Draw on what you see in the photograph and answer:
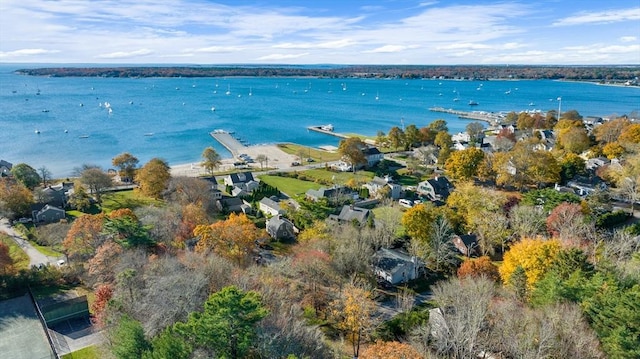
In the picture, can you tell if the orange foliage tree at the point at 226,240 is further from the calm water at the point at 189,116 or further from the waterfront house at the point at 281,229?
the calm water at the point at 189,116

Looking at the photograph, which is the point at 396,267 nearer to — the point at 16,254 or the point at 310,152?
the point at 16,254

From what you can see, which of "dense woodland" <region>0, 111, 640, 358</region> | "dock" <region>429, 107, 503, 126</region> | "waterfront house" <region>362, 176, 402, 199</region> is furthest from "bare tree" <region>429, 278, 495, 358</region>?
"dock" <region>429, 107, 503, 126</region>

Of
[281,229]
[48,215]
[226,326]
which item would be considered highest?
[226,326]

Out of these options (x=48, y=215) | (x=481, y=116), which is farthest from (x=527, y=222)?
(x=481, y=116)

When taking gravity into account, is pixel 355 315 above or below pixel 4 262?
below

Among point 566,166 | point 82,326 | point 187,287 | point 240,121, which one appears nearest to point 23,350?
point 82,326

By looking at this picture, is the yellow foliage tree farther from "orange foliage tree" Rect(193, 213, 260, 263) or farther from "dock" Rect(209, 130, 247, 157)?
"dock" Rect(209, 130, 247, 157)
